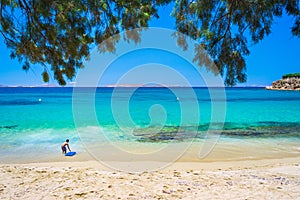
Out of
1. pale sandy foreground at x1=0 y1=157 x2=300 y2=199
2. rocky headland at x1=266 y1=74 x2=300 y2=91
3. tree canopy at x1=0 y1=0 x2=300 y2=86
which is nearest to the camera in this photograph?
tree canopy at x1=0 y1=0 x2=300 y2=86

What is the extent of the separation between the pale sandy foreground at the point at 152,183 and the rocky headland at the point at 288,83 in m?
74.7

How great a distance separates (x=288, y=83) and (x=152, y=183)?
80.5 metres

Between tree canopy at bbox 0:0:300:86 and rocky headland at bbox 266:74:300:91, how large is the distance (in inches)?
3002

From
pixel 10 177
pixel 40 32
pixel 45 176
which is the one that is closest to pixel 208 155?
pixel 45 176

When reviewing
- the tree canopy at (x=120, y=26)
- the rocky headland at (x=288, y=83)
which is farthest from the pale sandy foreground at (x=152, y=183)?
the rocky headland at (x=288, y=83)

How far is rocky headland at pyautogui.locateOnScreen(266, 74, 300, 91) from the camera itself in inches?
2778

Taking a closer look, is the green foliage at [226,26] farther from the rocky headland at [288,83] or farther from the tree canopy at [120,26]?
the rocky headland at [288,83]

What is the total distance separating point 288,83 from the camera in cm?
7425

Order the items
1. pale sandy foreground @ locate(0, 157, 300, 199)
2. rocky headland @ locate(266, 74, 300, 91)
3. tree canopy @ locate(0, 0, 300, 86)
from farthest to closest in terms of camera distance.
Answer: rocky headland @ locate(266, 74, 300, 91) < pale sandy foreground @ locate(0, 157, 300, 199) < tree canopy @ locate(0, 0, 300, 86)

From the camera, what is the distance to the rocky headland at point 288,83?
7056 cm

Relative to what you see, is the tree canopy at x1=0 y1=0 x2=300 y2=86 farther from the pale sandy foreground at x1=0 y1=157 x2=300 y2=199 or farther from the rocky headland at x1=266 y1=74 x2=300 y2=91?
the rocky headland at x1=266 y1=74 x2=300 y2=91

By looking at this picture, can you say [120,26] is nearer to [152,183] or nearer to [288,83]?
[152,183]

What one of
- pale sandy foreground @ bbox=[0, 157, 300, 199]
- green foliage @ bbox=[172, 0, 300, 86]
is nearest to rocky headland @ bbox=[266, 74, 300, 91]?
pale sandy foreground @ bbox=[0, 157, 300, 199]

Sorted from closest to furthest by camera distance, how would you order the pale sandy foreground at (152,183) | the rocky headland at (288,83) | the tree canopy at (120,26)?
the tree canopy at (120,26) → the pale sandy foreground at (152,183) → the rocky headland at (288,83)
